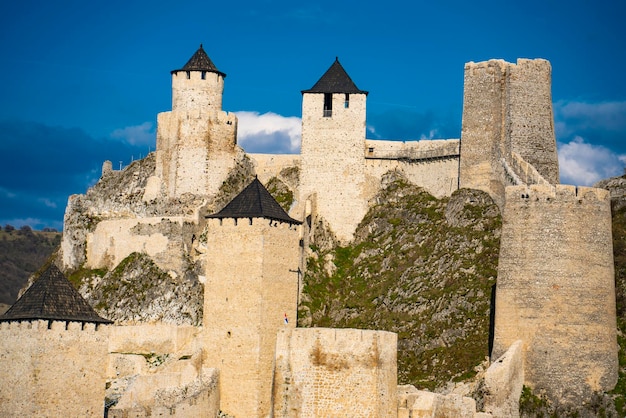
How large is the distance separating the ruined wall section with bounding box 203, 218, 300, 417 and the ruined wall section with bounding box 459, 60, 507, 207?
13603 mm

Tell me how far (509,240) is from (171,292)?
1722 centimetres

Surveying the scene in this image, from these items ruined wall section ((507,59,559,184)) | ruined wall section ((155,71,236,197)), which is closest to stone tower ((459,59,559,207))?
ruined wall section ((507,59,559,184))

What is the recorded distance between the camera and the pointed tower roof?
67.7 metres

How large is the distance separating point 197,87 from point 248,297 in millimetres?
19347

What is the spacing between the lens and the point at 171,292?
62531 millimetres

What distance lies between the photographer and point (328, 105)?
66688mm

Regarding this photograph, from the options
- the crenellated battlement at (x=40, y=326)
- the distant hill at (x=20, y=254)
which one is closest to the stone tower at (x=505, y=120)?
the crenellated battlement at (x=40, y=326)

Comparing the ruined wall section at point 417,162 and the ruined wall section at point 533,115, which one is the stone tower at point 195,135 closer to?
the ruined wall section at point 417,162

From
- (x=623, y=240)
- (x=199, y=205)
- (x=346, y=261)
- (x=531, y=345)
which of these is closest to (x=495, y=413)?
(x=531, y=345)

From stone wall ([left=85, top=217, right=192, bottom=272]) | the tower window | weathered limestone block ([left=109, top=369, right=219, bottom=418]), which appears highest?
the tower window

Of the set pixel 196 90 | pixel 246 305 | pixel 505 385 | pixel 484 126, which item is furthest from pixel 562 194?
pixel 196 90

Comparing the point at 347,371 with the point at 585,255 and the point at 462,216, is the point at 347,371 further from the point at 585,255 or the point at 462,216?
the point at 462,216

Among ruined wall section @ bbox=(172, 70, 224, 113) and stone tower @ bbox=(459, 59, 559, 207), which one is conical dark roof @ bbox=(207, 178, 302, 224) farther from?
ruined wall section @ bbox=(172, 70, 224, 113)

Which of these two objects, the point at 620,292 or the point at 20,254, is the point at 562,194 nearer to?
the point at 620,292
